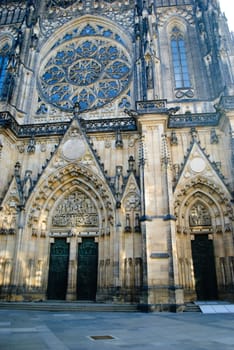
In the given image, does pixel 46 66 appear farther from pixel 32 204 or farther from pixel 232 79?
pixel 232 79

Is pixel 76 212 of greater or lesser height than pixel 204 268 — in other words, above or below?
above

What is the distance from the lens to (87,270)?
1203 centimetres

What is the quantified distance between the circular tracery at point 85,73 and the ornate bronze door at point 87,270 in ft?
25.4

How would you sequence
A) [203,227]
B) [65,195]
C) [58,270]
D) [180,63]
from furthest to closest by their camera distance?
[180,63], [65,195], [58,270], [203,227]

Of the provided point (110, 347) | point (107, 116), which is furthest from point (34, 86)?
point (110, 347)

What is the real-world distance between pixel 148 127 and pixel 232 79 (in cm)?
497

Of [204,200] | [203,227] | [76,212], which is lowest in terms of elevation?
[203,227]

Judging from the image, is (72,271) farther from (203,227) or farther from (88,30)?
(88,30)

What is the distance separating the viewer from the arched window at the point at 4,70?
15.3 m

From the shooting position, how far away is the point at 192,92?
14.9 metres

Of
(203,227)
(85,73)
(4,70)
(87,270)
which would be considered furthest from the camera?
(4,70)

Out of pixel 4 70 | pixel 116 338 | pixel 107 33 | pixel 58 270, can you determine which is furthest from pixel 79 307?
pixel 107 33

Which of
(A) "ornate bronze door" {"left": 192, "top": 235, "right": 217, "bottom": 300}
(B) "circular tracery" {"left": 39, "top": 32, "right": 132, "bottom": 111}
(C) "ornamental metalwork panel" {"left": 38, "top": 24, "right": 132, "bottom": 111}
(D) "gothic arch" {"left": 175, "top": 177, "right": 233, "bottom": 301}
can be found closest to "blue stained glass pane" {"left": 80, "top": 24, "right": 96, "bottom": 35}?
(C) "ornamental metalwork panel" {"left": 38, "top": 24, "right": 132, "bottom": 111}

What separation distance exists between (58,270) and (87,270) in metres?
1.33
